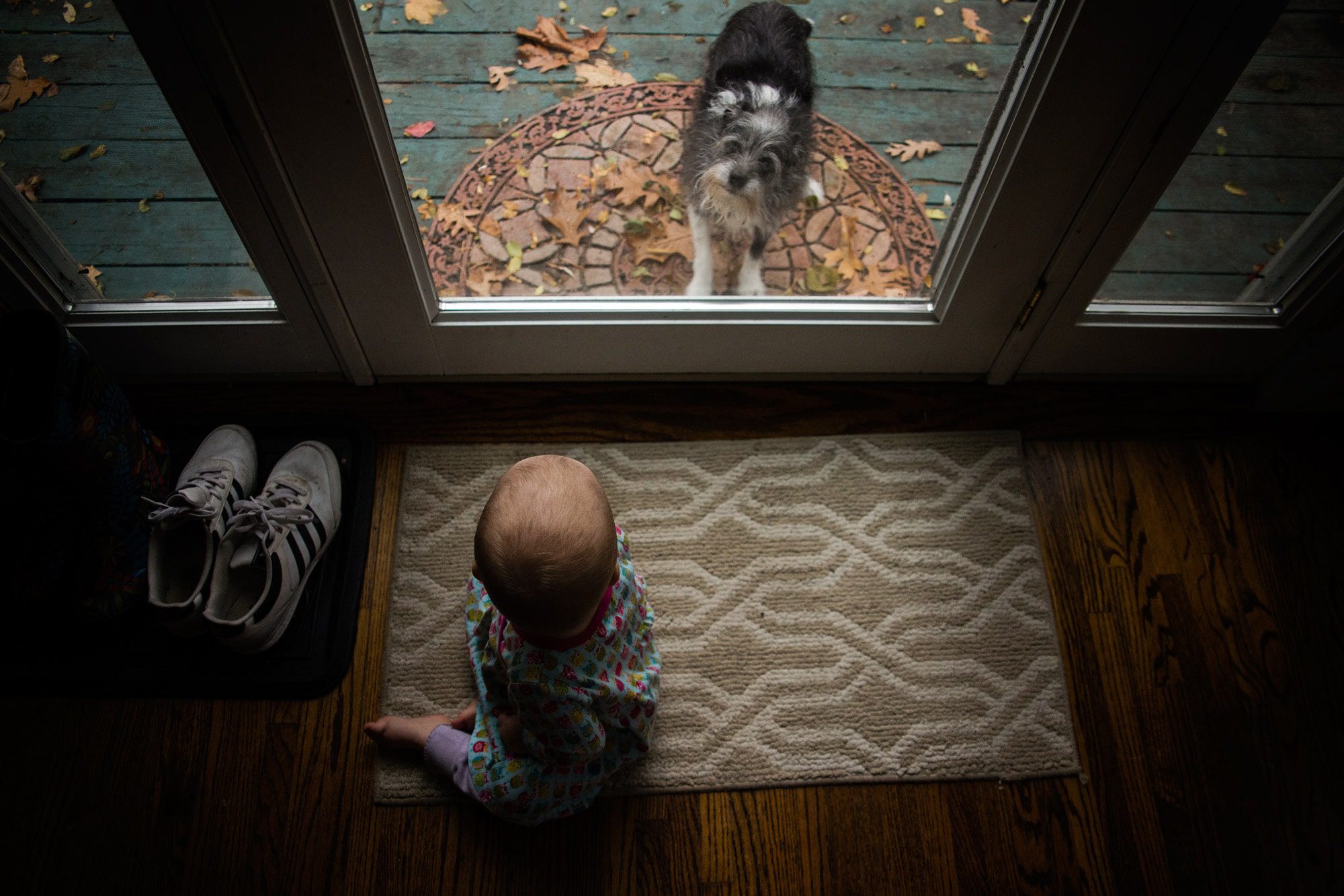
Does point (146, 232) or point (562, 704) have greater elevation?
point (146, 232)

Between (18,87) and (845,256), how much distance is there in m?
1.28


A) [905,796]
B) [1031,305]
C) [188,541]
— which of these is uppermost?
[1031,305]

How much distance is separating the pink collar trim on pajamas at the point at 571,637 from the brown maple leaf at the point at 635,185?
0.85 metres

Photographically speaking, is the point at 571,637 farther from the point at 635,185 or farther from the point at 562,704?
the point at 635,185

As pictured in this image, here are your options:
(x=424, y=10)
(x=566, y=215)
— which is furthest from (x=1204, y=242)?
(x=424, y=10)

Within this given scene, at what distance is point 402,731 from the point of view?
46.0 inches

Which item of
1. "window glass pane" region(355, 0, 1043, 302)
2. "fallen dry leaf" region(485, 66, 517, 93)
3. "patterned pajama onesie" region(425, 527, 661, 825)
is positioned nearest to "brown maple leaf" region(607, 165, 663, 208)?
"window glass pane" region(355, 0, 1043, 302)

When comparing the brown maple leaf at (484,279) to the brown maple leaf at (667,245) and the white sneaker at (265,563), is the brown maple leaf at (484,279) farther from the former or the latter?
the white sneaker at (265,563)

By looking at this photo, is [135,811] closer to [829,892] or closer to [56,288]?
[56,288]

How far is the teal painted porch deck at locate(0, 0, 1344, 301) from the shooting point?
1.00 m

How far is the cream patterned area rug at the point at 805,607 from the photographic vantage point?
121cm

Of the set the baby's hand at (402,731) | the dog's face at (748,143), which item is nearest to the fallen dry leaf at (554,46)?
the dog's face at (748,143)

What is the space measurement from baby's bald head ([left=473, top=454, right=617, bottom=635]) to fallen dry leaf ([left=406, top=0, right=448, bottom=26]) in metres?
0.83

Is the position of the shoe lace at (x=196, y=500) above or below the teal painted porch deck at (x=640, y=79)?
below
